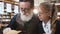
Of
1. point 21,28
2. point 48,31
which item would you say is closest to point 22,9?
point 21,28

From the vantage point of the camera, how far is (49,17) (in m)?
0.85

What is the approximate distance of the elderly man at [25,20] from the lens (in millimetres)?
793

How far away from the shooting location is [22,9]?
79 centimetres

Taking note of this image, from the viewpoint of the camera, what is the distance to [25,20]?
0.81m

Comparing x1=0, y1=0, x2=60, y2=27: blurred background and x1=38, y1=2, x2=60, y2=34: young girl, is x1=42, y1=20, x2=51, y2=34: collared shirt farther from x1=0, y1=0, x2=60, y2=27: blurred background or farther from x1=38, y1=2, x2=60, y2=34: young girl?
x1=0, y1=0, x2=60, y2=27: blurred background

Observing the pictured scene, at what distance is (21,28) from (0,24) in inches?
5.4

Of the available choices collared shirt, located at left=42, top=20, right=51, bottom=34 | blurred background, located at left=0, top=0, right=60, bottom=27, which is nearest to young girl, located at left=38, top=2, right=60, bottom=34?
collared shirt, located at left=42, top=20, right=51, bottom=34

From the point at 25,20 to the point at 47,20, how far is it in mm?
158

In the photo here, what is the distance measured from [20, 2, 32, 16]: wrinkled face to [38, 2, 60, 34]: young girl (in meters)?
0.07

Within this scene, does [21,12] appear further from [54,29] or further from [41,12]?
[54,29]

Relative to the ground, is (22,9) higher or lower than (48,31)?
higher

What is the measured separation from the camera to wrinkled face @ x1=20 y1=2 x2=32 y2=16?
30.9 inches

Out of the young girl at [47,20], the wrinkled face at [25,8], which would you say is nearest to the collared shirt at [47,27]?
the young girl at [47,20]

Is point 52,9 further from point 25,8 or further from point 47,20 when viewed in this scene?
point 25,8
